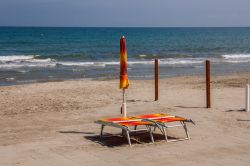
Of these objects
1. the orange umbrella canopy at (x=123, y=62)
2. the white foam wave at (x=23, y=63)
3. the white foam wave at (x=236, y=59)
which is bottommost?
the orange umbrella canopy at (x=123, y=62)

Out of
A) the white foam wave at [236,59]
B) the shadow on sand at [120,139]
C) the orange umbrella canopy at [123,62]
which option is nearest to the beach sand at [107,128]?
the shadow on sand at [120,139]

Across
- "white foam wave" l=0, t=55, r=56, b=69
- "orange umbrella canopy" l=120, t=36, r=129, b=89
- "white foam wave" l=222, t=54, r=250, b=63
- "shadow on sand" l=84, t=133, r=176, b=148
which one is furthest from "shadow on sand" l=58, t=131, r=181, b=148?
"white foam wave" l=222, t=54, r=250, b=63

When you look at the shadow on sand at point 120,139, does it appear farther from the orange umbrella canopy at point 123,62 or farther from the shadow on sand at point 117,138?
the orange umbrella canopy at point 123,62

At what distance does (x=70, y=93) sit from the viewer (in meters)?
17.5

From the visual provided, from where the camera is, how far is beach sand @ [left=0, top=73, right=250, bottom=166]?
8609mm

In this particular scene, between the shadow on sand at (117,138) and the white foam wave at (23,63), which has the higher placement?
the white foam wave at (23,63)

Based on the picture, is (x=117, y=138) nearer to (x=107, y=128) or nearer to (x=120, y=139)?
(x=120, y=139)

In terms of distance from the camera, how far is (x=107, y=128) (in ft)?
36.8

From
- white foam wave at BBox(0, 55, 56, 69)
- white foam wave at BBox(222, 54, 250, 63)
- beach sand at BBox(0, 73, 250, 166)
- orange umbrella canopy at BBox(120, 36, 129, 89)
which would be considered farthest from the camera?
white foam wave at BBox(222, 54, 250, 63)

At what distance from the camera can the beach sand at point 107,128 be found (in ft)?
28.2

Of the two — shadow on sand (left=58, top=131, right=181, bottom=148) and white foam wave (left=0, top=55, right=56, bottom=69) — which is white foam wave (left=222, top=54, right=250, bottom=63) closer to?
white foam wave (left=0, top=55, right=56, bottom=69)

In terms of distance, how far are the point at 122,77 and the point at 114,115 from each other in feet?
9.05

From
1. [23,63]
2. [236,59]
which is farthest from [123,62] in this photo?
[236,59]

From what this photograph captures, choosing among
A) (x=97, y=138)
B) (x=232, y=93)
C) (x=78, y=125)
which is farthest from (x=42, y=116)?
(x=232, y=93)
